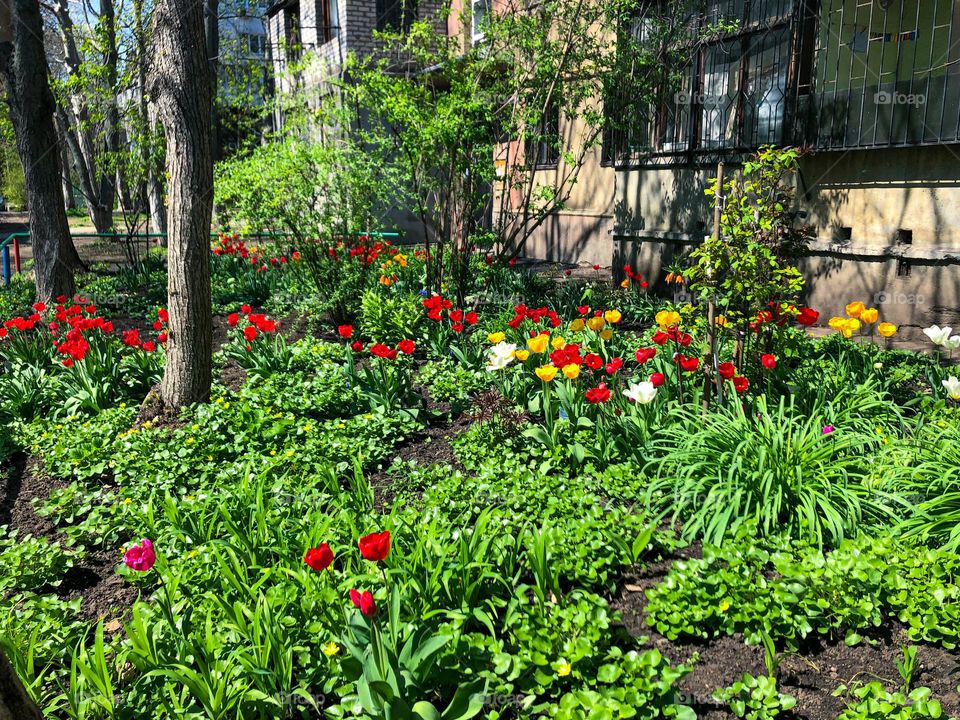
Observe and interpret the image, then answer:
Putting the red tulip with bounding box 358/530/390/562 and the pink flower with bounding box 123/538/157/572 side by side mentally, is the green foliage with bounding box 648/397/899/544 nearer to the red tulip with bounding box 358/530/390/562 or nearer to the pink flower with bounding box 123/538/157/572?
the red tulip with bounding box 358/530/390/562

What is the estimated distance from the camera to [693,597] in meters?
2.81

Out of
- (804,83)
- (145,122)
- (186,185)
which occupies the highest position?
(145,122)

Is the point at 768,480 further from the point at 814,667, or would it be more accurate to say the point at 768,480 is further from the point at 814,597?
the point at 814,667

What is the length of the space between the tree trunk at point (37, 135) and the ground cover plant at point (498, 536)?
3.89 m

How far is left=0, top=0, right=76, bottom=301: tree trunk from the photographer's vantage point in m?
8.80

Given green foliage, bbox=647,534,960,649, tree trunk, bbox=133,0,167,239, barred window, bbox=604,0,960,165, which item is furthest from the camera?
tree trunk, bbox=133,0,167,239

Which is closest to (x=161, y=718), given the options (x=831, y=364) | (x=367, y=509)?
(x=367, y=509)

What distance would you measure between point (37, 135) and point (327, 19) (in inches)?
455

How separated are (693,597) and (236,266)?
9.17m

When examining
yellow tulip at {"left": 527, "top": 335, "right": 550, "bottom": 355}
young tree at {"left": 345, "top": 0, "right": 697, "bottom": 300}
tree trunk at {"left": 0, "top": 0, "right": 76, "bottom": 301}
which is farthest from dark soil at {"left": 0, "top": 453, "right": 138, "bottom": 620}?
tree trunk at {"left": 0, "top": 0, "right": 76, "bottom": 301}

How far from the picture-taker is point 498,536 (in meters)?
3.14

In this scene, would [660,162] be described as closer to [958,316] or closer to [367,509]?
[958,316]

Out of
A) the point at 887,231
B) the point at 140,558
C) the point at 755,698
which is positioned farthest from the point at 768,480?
the point at 887,231

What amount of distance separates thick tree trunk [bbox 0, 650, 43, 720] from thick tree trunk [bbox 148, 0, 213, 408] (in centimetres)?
338
